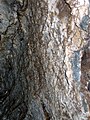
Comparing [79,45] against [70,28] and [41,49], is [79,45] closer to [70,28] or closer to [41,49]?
[70,28]

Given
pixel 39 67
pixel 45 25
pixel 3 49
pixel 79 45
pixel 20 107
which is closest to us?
pixel 79 45

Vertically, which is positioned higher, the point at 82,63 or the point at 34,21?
the point at 34,21

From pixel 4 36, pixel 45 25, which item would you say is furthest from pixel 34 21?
pixel 4 36

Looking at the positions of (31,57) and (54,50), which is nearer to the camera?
(54,50)

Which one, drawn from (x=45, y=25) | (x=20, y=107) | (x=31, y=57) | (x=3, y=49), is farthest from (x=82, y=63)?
(x=3, y=49)

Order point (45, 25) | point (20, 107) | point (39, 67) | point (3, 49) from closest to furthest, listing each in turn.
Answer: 1. point (45, 25)
2. point (39, 67)
3. point (20, 107)
4. point (3, 49)

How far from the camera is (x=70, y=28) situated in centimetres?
92

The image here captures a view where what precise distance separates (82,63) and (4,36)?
65cm

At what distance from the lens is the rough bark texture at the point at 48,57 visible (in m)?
0.92

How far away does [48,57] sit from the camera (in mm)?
1043

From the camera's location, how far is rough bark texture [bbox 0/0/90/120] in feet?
3.03

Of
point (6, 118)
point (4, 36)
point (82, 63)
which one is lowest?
point (6, 118)

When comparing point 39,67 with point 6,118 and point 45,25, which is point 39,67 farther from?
point 6,118

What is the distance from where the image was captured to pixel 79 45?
3.02ft
